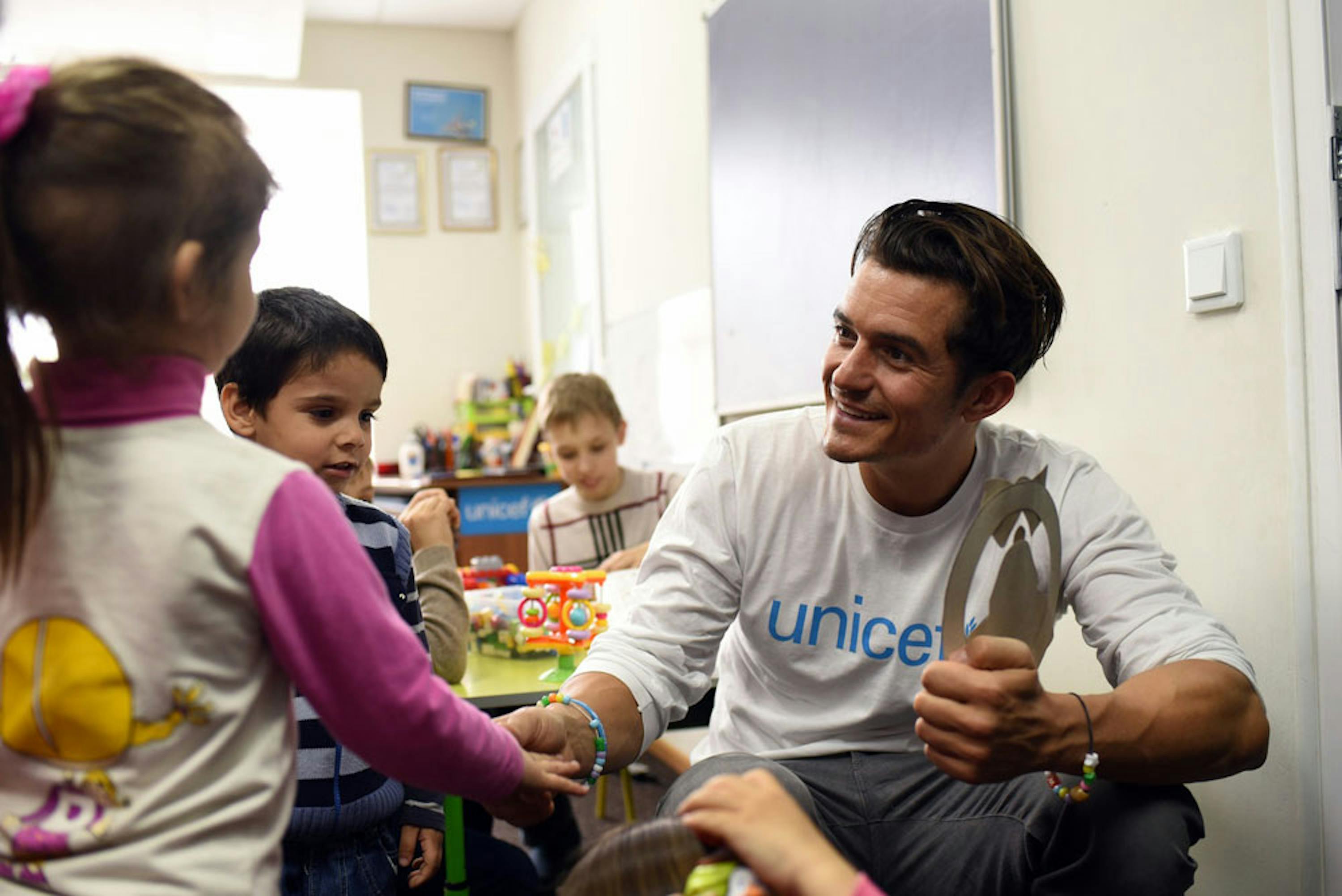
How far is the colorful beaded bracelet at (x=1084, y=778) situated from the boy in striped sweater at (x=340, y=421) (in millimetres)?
730

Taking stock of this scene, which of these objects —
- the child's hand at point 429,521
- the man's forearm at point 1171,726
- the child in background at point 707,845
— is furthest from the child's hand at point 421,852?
the man's forearm at point 1171,726

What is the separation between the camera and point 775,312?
289 cm

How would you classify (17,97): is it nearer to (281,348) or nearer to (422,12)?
(281,348)

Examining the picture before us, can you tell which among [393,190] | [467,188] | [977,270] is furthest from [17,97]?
[467,188]

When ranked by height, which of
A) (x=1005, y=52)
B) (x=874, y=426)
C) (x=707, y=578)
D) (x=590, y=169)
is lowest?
(x=707, y=578)

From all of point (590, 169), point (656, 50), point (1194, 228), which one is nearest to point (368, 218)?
point (590, 169)

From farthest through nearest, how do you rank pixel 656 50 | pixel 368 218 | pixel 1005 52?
pixel 368 218
pixel 656 50
pixel 1005 52

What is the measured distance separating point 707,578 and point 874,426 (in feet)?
0.92

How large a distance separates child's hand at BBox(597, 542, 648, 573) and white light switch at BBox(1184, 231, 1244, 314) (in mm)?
1255

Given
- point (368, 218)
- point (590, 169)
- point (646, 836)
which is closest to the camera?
point (646, 836)

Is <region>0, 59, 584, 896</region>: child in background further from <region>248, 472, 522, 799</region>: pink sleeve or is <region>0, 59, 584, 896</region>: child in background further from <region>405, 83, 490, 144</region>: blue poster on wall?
<region>405, 83, 490, 144</region>: blue poster on wall

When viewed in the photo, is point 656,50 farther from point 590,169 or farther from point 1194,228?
point 1194,228

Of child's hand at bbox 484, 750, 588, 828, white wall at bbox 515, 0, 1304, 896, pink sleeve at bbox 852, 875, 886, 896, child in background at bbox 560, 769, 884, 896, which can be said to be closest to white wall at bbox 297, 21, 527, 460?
white wall at bbox 515, 0, 1304, 896

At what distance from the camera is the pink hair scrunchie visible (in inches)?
25.0
